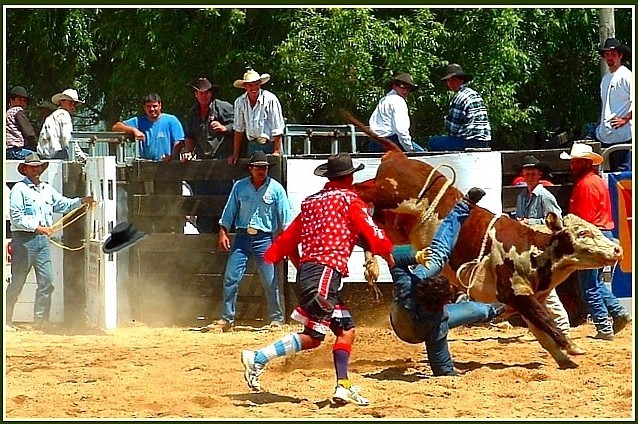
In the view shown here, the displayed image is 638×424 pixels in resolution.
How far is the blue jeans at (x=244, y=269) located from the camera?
1007 centimetres

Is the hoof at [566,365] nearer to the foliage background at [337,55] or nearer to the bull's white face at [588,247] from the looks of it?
the bull's white face at [588,247]

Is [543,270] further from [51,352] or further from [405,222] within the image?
[51,352]

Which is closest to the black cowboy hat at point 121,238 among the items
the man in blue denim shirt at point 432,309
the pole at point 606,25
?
the man in blue denim shirt at point 432,309

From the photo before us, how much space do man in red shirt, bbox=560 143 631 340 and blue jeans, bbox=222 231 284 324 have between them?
9.37 ft

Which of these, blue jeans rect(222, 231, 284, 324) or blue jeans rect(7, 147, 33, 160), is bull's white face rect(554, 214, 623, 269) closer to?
blue jeans rect(222, 231, 284, 324)

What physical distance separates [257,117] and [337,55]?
471 cm

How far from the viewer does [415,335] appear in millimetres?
7348

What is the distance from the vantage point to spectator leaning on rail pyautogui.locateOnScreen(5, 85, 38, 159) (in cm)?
1110

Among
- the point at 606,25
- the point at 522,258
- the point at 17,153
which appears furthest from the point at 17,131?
the point at 606,25

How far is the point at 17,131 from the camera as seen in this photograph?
446 inches

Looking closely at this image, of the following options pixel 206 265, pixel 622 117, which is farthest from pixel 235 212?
pixel 622 117

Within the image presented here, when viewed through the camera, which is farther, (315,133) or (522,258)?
(315,133)

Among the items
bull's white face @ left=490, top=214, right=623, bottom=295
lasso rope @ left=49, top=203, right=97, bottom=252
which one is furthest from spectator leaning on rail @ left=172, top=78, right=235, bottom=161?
bull's white face @ left=490, top=214, right=623, bottom=295

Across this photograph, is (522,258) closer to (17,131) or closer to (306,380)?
(306,380)
